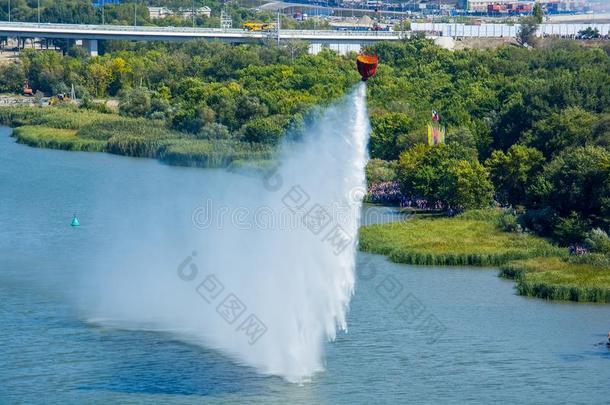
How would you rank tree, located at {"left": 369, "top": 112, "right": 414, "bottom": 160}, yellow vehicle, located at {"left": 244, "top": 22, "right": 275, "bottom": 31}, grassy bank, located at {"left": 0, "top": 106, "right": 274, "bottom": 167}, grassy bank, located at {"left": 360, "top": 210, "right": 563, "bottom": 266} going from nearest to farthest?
grassy bank, located at {"left": 360, "top": 210, "right": 563, "bottom": 266}, tree, located at {"left": 369, "top": 112, "right": 414, "bottom": 160}, grassy bank, located at {"left": 0, "top": 106, "right": 274, "bottom": 167}, yellow vehicle, located at {"left": 244, "top": 22, "right": 275, "bottom": 31}

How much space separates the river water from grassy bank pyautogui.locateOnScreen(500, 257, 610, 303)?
1.70 feet

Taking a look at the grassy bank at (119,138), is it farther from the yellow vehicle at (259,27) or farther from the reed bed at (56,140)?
the yellow vehicle at (259,27)

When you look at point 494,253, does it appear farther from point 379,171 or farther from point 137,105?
point 137,105

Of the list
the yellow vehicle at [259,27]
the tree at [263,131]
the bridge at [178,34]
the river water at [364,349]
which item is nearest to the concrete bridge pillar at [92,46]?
the bridge at [178,34]

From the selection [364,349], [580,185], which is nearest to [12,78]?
[580,185]

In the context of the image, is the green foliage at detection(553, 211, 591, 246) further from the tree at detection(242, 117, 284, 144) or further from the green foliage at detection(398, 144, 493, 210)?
the tree at detection(242, 117, 284, 144)

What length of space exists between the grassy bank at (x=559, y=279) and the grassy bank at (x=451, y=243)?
1.26 m

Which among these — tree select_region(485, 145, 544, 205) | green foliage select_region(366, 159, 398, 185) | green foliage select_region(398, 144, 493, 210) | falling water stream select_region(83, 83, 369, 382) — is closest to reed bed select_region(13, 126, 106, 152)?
green foliage select_region(366, 159, 398, 185)

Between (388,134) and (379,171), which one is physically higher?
(388,134)

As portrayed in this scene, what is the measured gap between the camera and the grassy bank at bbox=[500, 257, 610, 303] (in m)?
42.9

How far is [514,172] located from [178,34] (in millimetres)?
68017

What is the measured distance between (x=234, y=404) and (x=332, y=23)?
445ft

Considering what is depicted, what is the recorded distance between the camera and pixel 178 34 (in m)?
124

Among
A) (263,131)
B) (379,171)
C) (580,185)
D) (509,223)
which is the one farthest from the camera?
(263,131)
